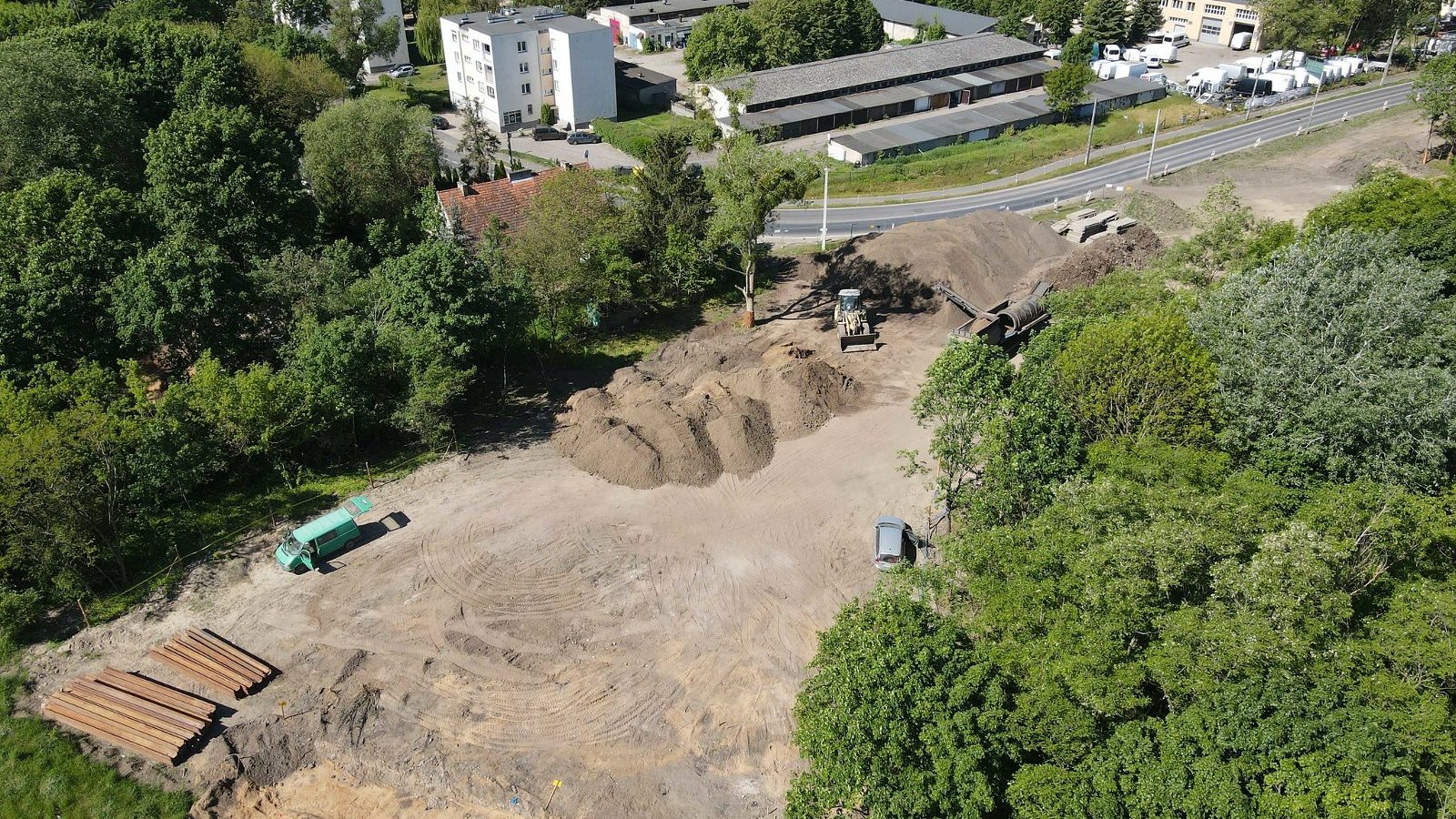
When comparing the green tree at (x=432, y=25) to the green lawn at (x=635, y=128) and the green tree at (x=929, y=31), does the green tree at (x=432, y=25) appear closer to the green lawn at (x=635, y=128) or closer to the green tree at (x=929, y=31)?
the green lawn at (x=635, y=128)

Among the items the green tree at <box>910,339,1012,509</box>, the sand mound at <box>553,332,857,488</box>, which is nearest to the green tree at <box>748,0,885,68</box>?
the sand mound at <box>553,332,857,488</box>

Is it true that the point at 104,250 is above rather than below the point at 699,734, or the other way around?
above

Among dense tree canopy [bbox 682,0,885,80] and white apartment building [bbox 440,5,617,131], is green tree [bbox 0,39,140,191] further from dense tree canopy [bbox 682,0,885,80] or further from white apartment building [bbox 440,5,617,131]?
dense tree canopy [bbox 682,0,885,80]

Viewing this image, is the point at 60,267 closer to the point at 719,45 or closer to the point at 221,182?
the point at 221,182

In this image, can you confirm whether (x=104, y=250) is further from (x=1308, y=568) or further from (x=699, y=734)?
(x=1308, y=568)

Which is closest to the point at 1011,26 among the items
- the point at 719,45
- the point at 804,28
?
the point at 804,28

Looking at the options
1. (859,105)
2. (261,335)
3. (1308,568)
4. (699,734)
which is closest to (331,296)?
(261,335)

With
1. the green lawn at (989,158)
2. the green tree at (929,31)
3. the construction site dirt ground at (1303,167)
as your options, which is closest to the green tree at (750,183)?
the green lawn at (989,158)

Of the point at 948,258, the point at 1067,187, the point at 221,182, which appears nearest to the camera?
the point at 221,182
